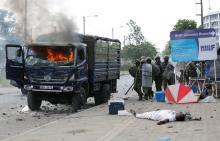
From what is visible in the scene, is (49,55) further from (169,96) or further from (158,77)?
(158,77)

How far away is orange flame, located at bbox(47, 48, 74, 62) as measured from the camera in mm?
18219

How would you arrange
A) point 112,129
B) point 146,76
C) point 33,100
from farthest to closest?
1. point 146,76
2. point 33,100
3. point 112,129

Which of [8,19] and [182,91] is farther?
[8,19]

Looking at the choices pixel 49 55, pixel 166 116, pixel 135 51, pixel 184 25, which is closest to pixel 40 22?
pixel 49 55

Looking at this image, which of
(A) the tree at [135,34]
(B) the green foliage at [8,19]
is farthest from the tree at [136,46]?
(B) the green foliage at [8,19]

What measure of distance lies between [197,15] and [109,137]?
5564cm

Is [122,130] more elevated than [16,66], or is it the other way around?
[16,66]

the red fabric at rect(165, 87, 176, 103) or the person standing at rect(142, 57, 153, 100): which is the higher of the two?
the person standing at rect(142, 57, 153, 100)

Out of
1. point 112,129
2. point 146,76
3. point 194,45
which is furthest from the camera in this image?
point 146,76

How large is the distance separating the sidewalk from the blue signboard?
18.8ft

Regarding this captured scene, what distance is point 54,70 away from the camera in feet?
58.5

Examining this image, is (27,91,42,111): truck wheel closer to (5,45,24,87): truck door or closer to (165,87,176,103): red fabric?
(5,45,24,87): truck door

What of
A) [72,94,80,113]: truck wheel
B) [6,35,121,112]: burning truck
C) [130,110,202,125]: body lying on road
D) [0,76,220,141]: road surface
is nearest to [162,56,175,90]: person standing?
[6,35,121,112]: burning truck

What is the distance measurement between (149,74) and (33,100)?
16.0 ft
